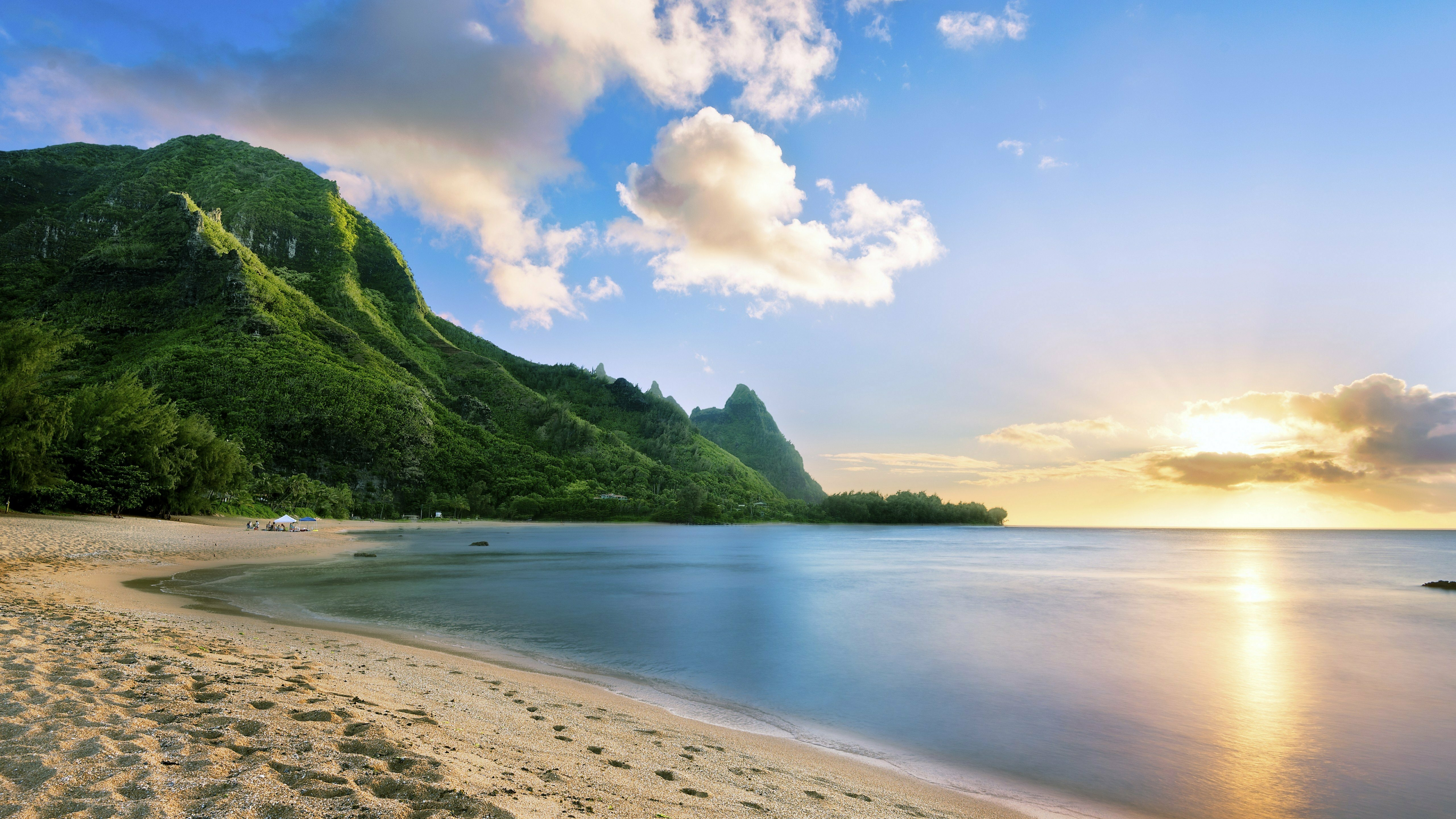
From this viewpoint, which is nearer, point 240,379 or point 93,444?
point 93,444

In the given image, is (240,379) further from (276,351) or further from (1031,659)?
(1031,659)

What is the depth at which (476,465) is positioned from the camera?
13688 cm

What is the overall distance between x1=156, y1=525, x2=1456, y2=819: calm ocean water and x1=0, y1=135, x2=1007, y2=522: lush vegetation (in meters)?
19.2

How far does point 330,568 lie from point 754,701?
31.7 metres

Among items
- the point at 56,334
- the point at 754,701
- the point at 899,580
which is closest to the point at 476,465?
the point at 56,334

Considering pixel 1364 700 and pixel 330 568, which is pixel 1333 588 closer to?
pixel 1364 700

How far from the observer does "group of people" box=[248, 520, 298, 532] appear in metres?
55.1

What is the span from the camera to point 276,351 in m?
110

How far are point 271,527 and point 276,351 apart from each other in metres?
68.4

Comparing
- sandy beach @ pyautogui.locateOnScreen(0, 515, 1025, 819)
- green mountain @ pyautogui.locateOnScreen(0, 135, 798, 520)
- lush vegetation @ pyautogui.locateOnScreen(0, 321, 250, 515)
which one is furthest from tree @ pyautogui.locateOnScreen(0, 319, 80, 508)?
sandy beach @ pyautogui.locateOnScreen(0, 515, 1025, 819)

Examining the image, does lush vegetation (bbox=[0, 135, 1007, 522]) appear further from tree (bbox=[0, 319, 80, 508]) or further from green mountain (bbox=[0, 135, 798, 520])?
green mountain (bbox=[0, 135, 798, 520])

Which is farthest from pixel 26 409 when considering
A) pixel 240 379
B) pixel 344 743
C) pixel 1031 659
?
pixel 240 379

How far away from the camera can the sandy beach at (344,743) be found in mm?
4512

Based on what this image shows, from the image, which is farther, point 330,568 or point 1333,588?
point 1333,588
